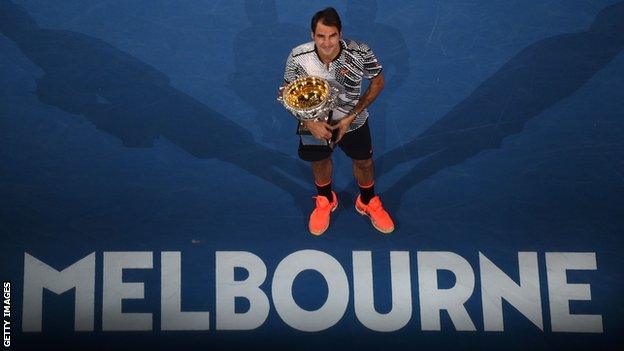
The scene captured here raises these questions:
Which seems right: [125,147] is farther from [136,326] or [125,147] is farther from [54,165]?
[136,326]

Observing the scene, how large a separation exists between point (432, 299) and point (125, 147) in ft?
10.1

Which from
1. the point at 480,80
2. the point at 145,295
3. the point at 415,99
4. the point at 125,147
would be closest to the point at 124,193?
the point at 125,147

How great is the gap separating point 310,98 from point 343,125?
0.32 metres

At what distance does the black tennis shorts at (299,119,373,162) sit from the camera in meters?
3.60

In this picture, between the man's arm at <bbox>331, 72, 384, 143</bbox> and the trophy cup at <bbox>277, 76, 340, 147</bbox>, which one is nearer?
the trophy cup at <bbox>277, 76, 340, 147</bbox>

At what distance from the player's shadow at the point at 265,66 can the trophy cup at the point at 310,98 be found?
55.9 inches

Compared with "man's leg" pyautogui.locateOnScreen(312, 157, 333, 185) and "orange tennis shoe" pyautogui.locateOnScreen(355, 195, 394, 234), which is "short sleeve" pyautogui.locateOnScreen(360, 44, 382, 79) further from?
"orange tennis shoe" pyautogui.locateOnScreen(355, 195, 394, 234)

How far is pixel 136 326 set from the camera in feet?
14.1

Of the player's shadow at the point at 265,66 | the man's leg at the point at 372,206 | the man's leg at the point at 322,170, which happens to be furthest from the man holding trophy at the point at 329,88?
the player's shadow at the point at 265,66

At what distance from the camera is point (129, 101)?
4887 millimetres

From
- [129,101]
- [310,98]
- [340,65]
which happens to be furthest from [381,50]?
[129,101]

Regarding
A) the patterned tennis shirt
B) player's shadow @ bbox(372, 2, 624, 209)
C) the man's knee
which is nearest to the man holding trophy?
the patterned tennis shirt

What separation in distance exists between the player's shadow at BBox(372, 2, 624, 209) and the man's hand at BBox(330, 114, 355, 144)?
1291 mm

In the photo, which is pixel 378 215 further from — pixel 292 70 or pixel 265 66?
pixel 265 66
